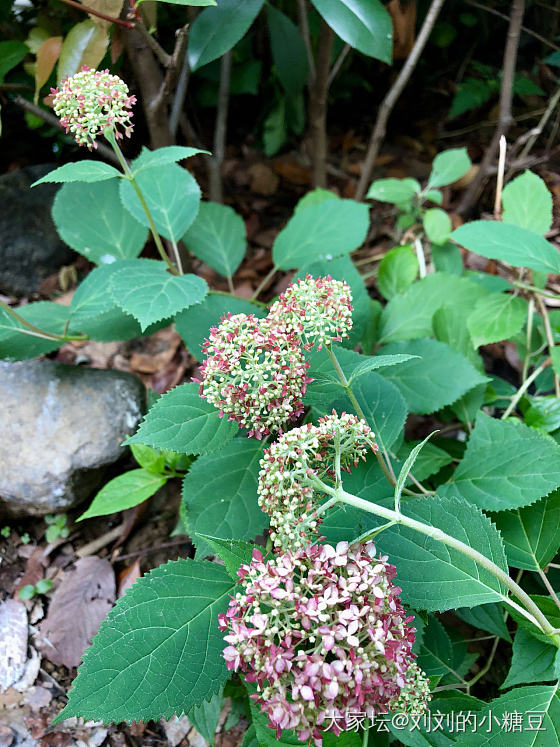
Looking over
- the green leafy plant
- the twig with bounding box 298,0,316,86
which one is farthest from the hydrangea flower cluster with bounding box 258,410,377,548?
the twig with bounding box 298,0,316,86

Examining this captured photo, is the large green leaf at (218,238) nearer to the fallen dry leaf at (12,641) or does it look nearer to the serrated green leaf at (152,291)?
the serrated green leaf at (152,291)

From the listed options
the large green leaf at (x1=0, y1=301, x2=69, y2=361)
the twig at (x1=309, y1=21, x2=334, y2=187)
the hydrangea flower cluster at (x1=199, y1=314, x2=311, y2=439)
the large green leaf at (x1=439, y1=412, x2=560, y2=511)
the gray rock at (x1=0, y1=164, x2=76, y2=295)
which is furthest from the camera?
the gray rock at (x1=0, y1=164, x2=76, y2=295)

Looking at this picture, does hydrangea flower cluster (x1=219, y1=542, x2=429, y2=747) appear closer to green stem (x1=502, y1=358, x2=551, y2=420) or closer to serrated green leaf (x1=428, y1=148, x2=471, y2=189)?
green stem (x1=502, y1=358, x2=551, y2=420)

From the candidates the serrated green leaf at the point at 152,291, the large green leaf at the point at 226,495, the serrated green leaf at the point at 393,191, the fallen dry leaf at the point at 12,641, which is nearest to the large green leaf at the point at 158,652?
the large green leaf at the point at 226,495

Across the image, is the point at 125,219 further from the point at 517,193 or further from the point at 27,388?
the point at 517,193

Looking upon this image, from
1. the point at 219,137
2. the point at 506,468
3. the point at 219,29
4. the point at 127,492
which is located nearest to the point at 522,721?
the point at 506,468

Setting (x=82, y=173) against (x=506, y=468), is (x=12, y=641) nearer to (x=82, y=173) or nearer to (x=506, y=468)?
(x=82, y=173)

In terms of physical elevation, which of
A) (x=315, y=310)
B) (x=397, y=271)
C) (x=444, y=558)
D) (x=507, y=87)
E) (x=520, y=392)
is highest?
(x=507, y=87)
